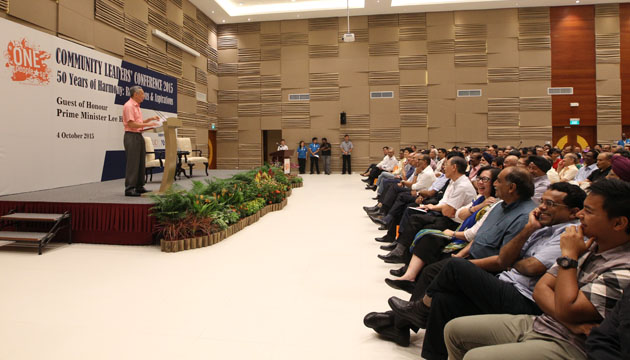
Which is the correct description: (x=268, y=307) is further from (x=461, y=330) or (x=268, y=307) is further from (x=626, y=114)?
(x=626, y=114)

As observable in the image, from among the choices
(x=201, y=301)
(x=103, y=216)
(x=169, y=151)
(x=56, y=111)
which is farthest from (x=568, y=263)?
(x=56, y=111)

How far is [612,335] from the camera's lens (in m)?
1.19

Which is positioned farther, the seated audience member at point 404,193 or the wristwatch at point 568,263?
the seated audience member at point 404,193

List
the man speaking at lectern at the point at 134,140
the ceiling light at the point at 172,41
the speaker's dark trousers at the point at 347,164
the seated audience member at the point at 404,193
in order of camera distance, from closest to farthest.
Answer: the seated audience member at the point at 404,193 → the man speaking at lectern at the point at 134,140 → the ceiling light at the point at 172,41 → the speaker's dark trousers at the point at 347,164

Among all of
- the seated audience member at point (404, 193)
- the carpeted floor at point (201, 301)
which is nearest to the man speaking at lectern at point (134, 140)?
the carpeted floor at point (201, 301)

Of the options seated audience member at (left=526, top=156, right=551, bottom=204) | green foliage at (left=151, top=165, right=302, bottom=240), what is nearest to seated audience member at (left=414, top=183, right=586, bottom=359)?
seated audience member at (left=526, top=156, right=551, bottom=204)

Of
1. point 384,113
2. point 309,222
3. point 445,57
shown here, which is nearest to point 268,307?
point 309,222

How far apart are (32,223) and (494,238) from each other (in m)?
5.10

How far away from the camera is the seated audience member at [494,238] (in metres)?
2.22

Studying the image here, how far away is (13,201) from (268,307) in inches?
159

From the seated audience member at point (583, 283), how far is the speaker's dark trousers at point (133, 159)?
5.17 metres

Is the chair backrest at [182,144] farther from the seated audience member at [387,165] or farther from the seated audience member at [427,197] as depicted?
the seated audience member at [427,197]

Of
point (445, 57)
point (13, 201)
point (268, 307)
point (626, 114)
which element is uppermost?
point (445, 57)

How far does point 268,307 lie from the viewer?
2.84 m
